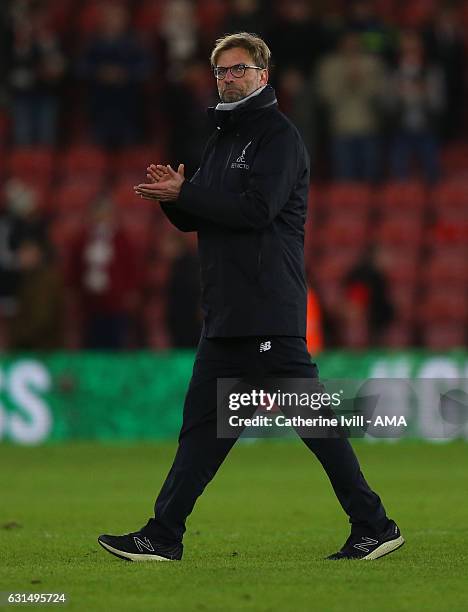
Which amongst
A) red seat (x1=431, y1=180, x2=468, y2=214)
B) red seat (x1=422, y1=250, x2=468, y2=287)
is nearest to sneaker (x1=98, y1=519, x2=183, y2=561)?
red seat (x1=422, y1=250, x2=468, y2=287)

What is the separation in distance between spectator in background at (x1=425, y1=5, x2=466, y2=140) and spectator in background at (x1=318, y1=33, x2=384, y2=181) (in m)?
0.70

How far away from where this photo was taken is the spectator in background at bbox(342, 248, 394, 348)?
1585 centimetres

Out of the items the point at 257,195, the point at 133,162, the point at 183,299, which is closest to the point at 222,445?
the point at 257,195

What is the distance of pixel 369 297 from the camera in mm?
15898

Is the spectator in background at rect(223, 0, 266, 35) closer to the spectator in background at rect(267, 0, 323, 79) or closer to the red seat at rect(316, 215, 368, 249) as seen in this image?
the spectator in background at rect(267, 0, 323, 79)

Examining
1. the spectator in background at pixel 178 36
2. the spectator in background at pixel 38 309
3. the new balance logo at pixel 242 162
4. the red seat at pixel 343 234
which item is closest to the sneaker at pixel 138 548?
the new balance logo at pixel 242 162

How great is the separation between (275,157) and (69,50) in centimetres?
1369

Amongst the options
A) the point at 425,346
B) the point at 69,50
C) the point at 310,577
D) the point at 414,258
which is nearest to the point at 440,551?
the point at 310,577

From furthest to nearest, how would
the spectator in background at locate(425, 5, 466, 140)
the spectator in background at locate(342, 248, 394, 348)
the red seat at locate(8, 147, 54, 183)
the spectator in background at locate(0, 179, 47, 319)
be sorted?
the red seat at locate(8, 147, 54, 183), the spectator in background at locate(425, 5, 466, 140), the spectator in background at locate(0, 179, 47, 319), the spectator in background at locate(342, 248, 394, 348)

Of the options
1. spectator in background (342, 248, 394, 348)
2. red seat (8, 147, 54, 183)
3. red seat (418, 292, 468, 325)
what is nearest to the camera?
spectator in background (342, 248, 394, 348)

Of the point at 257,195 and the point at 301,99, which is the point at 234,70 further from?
the point at 301,99

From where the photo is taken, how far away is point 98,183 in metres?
19.0

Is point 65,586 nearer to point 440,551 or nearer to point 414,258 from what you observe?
point 440,551

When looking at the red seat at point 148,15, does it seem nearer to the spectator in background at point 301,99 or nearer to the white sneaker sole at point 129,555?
the spectator in background at point 301,99
